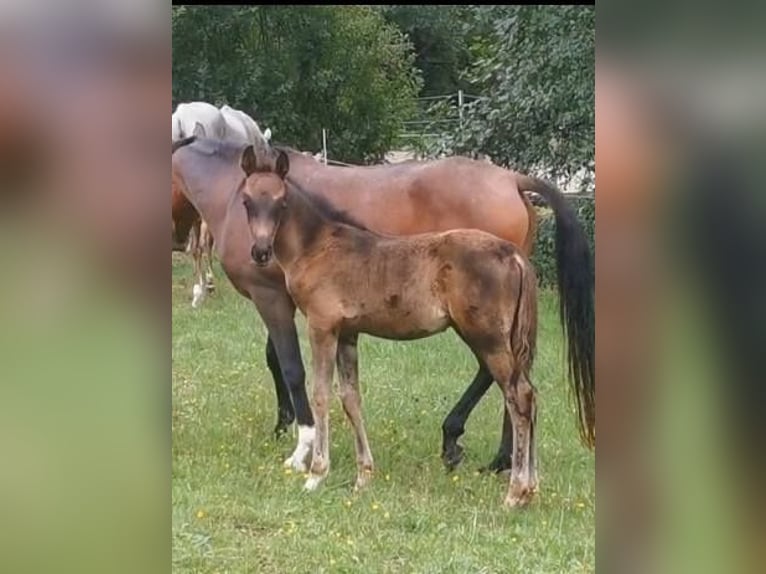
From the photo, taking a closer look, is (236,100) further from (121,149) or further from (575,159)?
(121,149)

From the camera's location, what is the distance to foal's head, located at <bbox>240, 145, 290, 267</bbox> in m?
1.88

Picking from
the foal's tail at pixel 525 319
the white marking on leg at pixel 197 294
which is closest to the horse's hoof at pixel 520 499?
the foal's tail at pixel 525 319

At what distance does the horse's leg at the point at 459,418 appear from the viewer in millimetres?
1907

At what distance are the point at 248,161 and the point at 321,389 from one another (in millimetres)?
506

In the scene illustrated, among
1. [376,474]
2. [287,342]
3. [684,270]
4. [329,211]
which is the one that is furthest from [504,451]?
[684,270]

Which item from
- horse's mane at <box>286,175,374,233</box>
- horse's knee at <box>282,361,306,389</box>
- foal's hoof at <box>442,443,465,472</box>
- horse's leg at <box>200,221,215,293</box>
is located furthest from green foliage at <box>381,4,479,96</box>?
foal's hoof at <box>442,443,465,472</box>

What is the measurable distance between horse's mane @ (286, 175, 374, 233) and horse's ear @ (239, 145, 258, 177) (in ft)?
0.38

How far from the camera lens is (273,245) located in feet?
6.29

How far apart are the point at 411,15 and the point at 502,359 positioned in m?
0.70

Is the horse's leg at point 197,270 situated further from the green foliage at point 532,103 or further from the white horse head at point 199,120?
the green foliage at point 532,103

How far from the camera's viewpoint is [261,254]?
190 centimetres

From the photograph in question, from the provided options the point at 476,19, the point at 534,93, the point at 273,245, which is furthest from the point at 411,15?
the point at 273,245

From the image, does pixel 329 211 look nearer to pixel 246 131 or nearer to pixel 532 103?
pixel 246 131

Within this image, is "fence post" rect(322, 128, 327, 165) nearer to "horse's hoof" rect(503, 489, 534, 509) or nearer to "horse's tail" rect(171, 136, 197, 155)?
"horse's tail" rect(171, 136, 197, 155)
